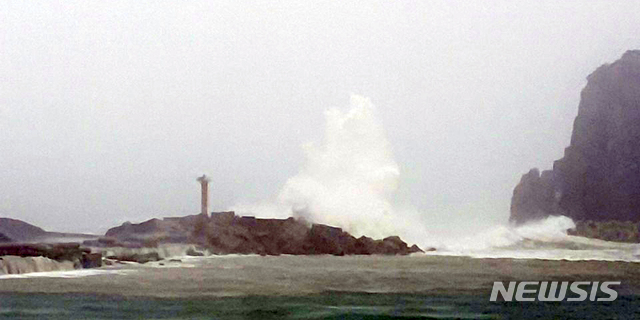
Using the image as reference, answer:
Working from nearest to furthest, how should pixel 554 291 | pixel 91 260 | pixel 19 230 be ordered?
1. pixel 554 291
2. pixel 19 230
3. pixel 91 260

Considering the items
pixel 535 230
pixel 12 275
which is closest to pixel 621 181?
pixel 535 230

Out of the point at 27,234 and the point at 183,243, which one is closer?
the point at 27,234

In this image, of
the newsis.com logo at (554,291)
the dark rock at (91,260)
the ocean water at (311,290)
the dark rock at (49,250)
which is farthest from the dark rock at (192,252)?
the newsis.com logo at (554,291)

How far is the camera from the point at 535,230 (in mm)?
22578

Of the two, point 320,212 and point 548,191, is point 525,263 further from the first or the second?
point 320,212

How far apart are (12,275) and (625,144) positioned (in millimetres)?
13951

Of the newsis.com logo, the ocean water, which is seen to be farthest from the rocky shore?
the newsis.com logo

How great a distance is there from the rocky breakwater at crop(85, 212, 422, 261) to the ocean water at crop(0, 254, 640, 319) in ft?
1.75

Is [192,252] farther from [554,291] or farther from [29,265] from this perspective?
[554,291]

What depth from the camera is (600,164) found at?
851 inches

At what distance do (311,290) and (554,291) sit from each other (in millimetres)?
4311

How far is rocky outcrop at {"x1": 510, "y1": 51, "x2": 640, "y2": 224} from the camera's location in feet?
65.9

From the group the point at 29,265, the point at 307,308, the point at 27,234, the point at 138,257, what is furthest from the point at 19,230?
the point at 307,308

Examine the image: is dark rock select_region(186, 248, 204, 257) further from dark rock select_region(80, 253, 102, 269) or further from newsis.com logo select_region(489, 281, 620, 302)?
newsis.com logo select_region(489, 281, 620, 302)
